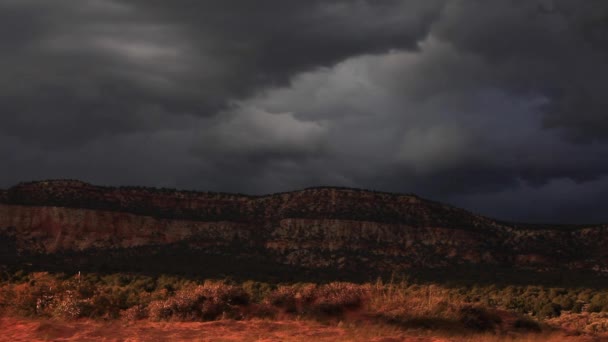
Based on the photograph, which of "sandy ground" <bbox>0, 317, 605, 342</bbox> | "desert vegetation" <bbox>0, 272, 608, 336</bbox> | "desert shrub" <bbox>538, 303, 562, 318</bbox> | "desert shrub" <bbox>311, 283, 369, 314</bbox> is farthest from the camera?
"desert shrub" <bbox>538, 303, 562, 318</bbox>

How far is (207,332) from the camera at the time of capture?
61.5ft

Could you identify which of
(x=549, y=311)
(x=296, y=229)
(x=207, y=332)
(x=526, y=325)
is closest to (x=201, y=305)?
(x=207, y=332)

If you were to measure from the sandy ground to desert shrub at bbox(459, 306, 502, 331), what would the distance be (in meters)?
2.21

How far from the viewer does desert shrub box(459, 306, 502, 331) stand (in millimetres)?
21797

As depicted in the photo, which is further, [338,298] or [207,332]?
[338,298]

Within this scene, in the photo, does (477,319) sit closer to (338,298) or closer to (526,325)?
(526,325)

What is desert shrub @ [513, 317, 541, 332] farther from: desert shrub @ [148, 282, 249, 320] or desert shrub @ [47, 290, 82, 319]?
desert shrub @ [47, 290, 82, 319]

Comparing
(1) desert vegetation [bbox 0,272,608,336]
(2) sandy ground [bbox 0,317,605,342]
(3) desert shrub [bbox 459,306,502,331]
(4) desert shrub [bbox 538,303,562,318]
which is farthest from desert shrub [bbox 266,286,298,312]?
(4) desert shrub [bbox 538,303,562,318]

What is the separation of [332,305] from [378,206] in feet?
277

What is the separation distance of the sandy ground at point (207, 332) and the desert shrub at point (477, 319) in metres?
2.21

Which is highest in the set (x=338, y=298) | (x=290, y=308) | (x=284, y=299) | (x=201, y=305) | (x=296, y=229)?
(x=296, y=229)

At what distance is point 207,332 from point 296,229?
249 feet

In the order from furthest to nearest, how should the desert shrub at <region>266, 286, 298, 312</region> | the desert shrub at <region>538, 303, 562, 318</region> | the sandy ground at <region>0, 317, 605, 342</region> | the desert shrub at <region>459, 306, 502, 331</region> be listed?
the desert shrub at <region>538, 303, 562, 318</region>
the desert shrub at <region>266, 286, 298, 312</region>
the desert shrub at <region>459, 306, 502, 331</region>
the sandy ground at <region>0, 317, 605, 342</region>

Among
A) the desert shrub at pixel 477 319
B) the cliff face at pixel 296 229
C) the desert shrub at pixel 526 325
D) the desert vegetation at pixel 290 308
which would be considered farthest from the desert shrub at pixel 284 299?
the cliff face at pixel 296 229
